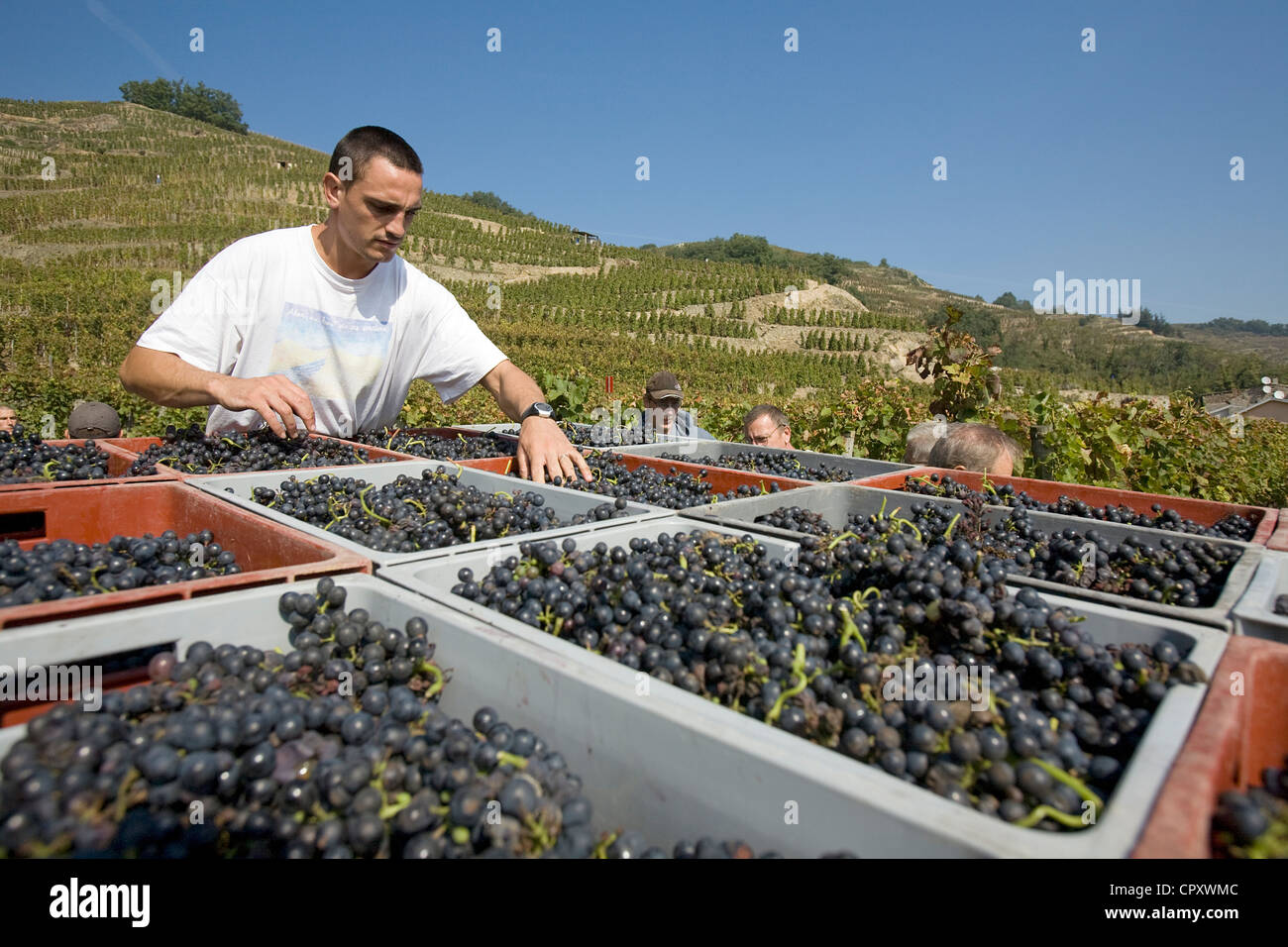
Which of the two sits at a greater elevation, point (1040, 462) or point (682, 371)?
point (682, 371)

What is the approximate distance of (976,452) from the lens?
409 centimetres

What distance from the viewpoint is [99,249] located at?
35.6 meters

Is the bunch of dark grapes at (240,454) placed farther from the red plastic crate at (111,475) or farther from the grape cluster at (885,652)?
the grape cluster at (885,652)

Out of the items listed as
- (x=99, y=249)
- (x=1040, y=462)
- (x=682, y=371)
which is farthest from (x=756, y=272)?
(x=1040, y=462)

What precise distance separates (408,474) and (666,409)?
3420 mm

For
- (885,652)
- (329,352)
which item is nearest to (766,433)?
(329,352)

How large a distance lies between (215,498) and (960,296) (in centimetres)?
10881

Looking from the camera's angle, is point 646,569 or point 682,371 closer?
point 646,569

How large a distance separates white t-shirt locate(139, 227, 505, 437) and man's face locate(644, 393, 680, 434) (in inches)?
92.0

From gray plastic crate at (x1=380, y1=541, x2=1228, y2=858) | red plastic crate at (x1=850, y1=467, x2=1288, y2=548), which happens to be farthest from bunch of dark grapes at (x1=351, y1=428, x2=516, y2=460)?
gray plastic crate at (x1=380, y1=541, x2=1228, y2=858)

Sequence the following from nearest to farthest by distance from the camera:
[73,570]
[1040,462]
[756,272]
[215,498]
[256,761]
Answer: [256,761] < [73,570] < [215,498] < [1040,462] < [756,272]
